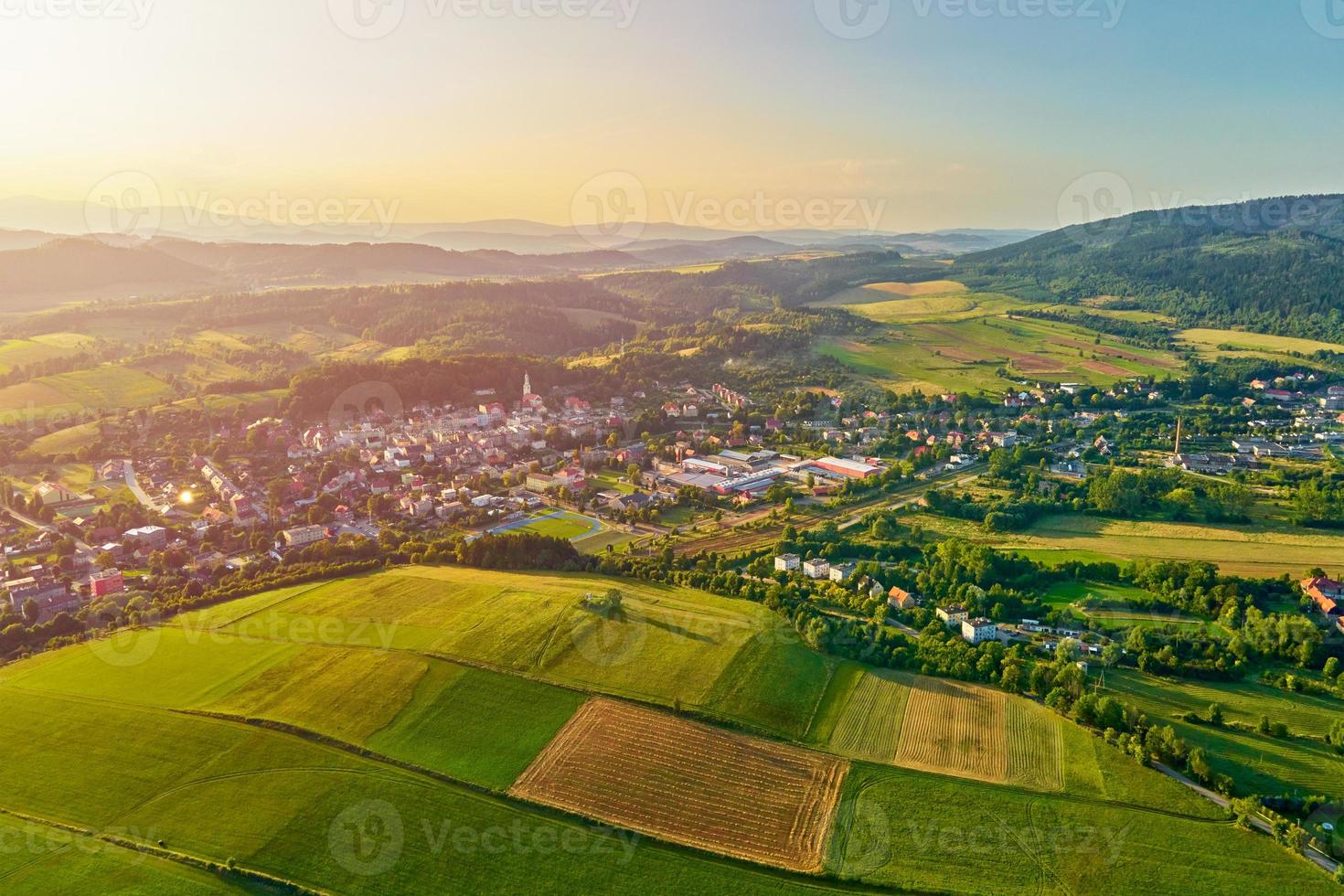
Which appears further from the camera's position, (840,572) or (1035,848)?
(840,572)

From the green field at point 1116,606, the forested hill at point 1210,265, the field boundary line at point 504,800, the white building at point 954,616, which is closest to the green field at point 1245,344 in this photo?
the forested hill at point 1210,265

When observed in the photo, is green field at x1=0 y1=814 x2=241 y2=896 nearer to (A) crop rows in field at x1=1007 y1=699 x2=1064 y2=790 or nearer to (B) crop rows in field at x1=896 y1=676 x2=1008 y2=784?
(B) crop rows in field at x1=896 y1=676 x2=1008 y2=784

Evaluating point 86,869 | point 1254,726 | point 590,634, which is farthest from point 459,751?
point 1254,726

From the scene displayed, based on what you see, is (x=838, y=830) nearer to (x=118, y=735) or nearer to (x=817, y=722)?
(x=817, y=722)

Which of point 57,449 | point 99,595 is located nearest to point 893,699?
point 99,595

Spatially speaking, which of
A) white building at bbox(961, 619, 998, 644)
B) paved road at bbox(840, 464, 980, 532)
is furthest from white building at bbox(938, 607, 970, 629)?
paved road at bbox(840, 464, 980, 532)

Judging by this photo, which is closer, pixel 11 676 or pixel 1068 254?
pixel 11 676

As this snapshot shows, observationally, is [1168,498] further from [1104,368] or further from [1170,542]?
[1104,368]
